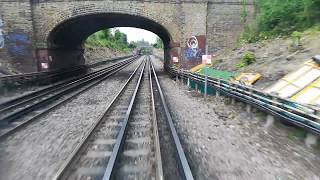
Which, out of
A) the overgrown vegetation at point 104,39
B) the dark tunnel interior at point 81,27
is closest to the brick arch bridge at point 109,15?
the dark tunnel interior at point 81,27

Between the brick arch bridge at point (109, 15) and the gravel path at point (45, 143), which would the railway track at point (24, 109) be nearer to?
the gravel path at point (45, 143)

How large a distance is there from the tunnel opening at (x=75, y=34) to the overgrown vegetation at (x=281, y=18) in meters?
7.22

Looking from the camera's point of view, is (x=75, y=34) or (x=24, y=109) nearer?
(x=24, y=109)

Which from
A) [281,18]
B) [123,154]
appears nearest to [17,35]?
[281,18]

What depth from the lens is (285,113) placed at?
8695 mm

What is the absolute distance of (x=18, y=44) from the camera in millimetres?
24844

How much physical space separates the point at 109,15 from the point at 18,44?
301 inches

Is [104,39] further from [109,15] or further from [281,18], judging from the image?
[281,18]

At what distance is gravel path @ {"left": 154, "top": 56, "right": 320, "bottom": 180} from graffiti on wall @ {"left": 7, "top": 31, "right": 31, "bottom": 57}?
1770 cm

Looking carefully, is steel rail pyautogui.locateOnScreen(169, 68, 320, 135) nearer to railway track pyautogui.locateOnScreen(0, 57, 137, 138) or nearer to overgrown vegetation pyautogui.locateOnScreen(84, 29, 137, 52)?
railway track pyautogui.locateOnScreen(0, 57, 137, 138)

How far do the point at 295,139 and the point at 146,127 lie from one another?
4194mm

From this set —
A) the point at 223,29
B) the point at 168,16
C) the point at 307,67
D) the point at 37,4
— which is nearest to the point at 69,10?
the point at 37,4

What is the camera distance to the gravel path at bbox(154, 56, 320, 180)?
20.3 feet

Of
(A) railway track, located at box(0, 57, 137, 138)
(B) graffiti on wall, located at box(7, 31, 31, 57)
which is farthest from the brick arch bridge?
(A) railway track, located at box(0, 57, 137, 138)
